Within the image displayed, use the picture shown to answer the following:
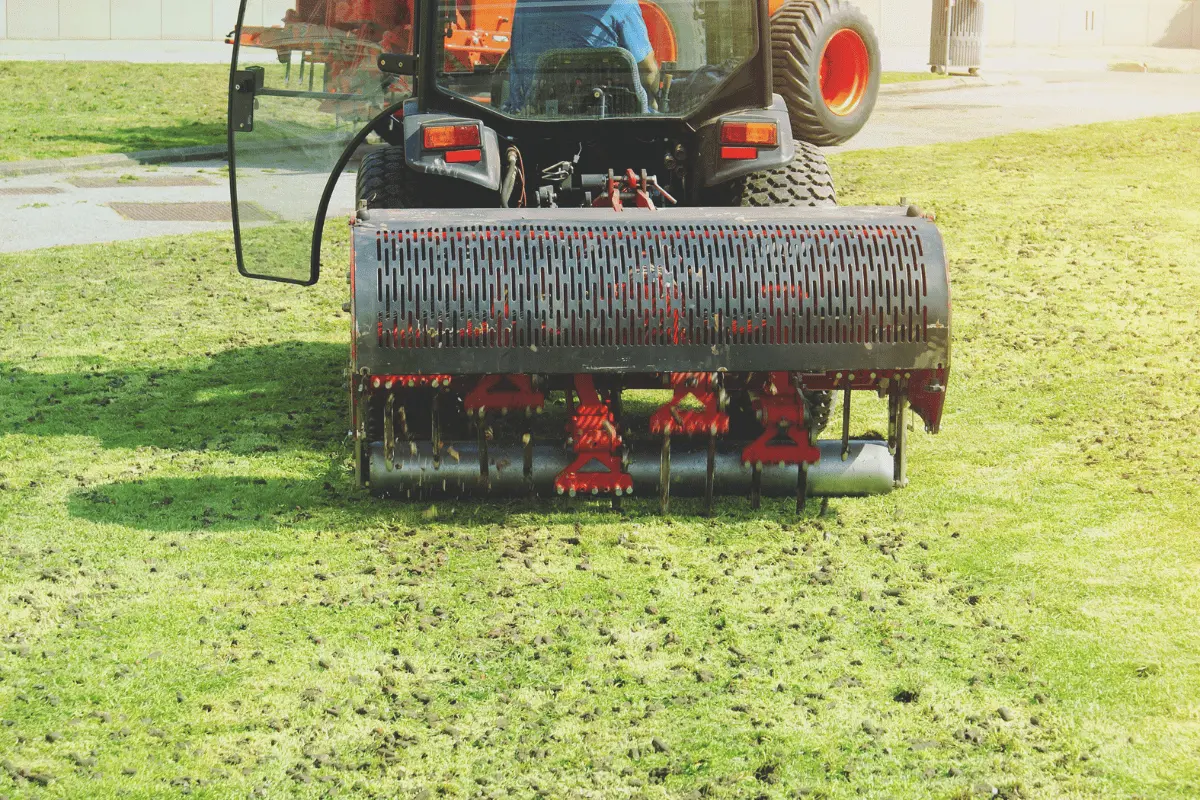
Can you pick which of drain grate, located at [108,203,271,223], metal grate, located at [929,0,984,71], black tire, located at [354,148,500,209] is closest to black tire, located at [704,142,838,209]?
black tire, located at [354,148,500,209]

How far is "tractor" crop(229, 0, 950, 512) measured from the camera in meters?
4.89

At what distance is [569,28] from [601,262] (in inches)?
55.1

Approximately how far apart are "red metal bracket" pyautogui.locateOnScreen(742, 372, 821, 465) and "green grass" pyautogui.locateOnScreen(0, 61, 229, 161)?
1043 centimetres

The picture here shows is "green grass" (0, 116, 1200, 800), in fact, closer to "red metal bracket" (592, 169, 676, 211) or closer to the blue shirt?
"red metal bracket" (592, 169, 676, 211)

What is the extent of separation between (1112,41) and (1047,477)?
28.4 metres

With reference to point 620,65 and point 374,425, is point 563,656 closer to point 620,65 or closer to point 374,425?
point 374,425

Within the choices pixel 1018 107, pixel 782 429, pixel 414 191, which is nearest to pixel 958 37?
Answer: pixel 1018 107

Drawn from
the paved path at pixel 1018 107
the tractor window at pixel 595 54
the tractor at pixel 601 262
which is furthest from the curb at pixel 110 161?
the tractor window at pixel 595 54

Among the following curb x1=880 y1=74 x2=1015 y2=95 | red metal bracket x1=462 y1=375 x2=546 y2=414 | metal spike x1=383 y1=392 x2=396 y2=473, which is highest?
curb x1=880 y1=74 x2=1015 y2=95

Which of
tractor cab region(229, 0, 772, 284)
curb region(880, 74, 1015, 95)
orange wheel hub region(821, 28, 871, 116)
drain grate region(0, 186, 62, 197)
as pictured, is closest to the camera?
tractor cab region(229, 0, 772, 284)

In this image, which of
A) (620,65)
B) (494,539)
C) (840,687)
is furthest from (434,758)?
(620,65)

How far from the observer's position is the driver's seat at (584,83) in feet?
19.5

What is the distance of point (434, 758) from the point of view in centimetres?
352

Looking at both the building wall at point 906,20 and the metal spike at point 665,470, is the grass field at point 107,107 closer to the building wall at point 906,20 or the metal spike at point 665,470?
the building wall at point 906,20
